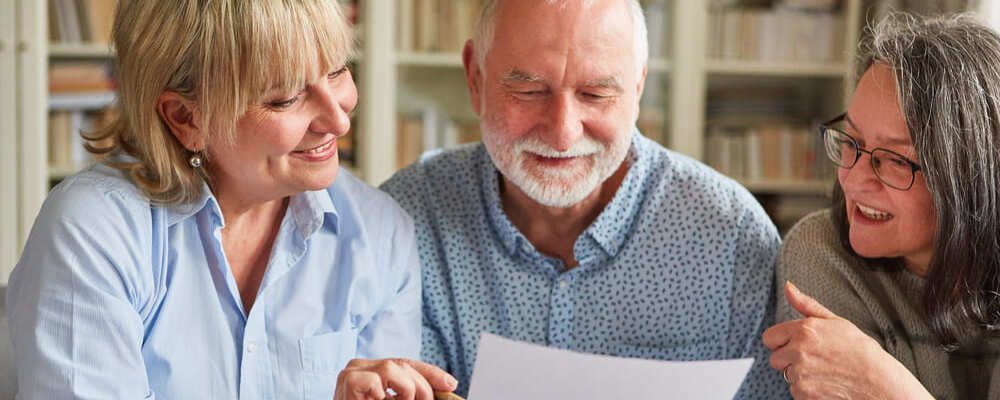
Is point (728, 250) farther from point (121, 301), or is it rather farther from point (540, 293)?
point (121, 301)

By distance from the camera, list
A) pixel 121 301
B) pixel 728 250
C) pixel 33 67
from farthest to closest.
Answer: pixel 33 67
pixel 728 250
pixel 121 301

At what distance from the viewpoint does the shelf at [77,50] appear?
342cm

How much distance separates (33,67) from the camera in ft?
11.0

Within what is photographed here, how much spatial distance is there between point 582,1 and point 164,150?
65 centimetres

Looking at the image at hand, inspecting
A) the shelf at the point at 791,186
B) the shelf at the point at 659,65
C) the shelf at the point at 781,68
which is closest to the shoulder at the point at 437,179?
the shelf at the point at 659,65

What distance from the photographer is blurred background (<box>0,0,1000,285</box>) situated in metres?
3.37

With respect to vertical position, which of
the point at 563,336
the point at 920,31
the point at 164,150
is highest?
the point at 920,31

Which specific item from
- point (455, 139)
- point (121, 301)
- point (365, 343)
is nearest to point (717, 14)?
point (455, 139)

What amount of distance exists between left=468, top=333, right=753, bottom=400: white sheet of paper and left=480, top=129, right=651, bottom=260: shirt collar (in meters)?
0.48

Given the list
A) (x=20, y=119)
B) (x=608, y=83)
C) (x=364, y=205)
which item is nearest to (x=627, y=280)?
(x=608, y=83)

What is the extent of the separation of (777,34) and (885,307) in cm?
236

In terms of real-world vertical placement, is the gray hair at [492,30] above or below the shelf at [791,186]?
above

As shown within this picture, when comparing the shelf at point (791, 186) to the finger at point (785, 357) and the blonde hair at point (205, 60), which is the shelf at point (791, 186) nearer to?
the finger at point (785, 357)

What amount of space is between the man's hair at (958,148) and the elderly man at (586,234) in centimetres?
33
